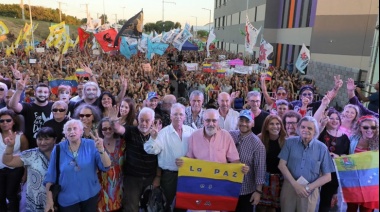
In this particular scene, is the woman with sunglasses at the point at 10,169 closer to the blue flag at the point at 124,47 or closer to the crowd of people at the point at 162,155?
the crowd of people at the point at 162,155

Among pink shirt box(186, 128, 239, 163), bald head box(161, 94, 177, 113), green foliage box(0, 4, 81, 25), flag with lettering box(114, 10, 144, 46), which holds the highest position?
green foliage box(0, 4, 81, 25)

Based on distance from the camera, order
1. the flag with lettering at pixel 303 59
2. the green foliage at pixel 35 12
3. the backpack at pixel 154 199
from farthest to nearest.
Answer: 1. the green foliage at pixel 35 12
2. the flag with lettering at pixel 303 59
3. the backpack at pixel 154 199

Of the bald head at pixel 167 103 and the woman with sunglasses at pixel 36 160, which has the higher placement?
the bald head at pixel 167 103

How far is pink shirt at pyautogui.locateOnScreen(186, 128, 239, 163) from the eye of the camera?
3676mm

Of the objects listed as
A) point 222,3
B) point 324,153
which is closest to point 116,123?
point 324,153

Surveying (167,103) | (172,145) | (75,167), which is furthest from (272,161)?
(75,167)

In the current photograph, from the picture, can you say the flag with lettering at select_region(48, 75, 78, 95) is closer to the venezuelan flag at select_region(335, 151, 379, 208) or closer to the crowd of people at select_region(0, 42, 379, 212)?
the crowd of people at select_region(0, 42, 379, 212)

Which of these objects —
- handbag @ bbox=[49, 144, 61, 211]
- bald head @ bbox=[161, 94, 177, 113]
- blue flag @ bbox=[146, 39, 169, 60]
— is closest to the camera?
handbag @ bbox=[49, 144, 61, 211]

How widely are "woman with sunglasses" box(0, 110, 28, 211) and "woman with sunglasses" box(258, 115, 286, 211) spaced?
3049 mm

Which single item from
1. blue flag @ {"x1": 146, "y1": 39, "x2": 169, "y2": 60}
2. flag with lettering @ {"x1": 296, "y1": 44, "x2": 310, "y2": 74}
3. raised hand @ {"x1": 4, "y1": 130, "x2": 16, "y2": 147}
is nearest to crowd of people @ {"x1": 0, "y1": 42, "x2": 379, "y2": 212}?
raised hand @ {"x1": 4, "y1": 130, "x2": 16, "y2": 147}

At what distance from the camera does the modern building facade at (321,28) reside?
14625mm

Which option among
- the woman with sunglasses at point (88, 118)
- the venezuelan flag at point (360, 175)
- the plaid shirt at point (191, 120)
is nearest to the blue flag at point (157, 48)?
the plaid shirt at point (191, 120)

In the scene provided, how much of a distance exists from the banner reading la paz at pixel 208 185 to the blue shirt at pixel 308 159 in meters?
0.61

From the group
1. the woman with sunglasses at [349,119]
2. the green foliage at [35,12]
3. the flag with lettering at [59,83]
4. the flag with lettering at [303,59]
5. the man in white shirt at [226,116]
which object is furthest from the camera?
the green foliage at [35,12]
